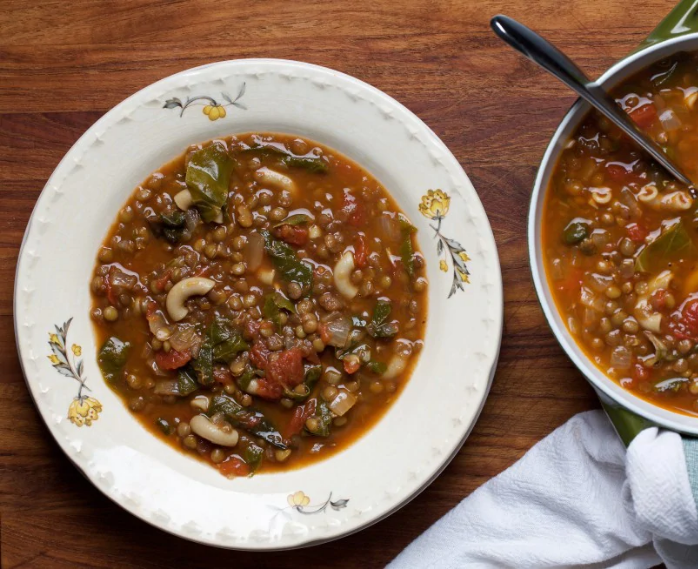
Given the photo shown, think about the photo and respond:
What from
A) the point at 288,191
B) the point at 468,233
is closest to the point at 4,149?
the point at 288,191

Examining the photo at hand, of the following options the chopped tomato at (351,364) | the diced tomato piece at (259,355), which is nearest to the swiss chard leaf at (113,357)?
the diced tomato piece at (259,355)

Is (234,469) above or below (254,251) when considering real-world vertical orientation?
below

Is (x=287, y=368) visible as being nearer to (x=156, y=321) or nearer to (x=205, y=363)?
(x=205, y=363)

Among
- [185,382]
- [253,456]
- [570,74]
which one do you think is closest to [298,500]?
[253,456]

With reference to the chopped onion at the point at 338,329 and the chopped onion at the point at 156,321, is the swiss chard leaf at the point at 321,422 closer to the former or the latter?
the chopped onion at the point at 338,329

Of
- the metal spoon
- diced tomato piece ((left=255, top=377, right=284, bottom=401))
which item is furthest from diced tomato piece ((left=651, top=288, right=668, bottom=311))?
diced tomato piece ((left=255, top=377, right=284, bottom=401))

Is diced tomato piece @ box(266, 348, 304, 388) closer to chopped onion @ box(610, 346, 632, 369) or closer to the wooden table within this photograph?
the wooden table

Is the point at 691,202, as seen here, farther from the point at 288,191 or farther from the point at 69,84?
the point at 69,84

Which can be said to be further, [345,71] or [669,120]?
[345,71]
